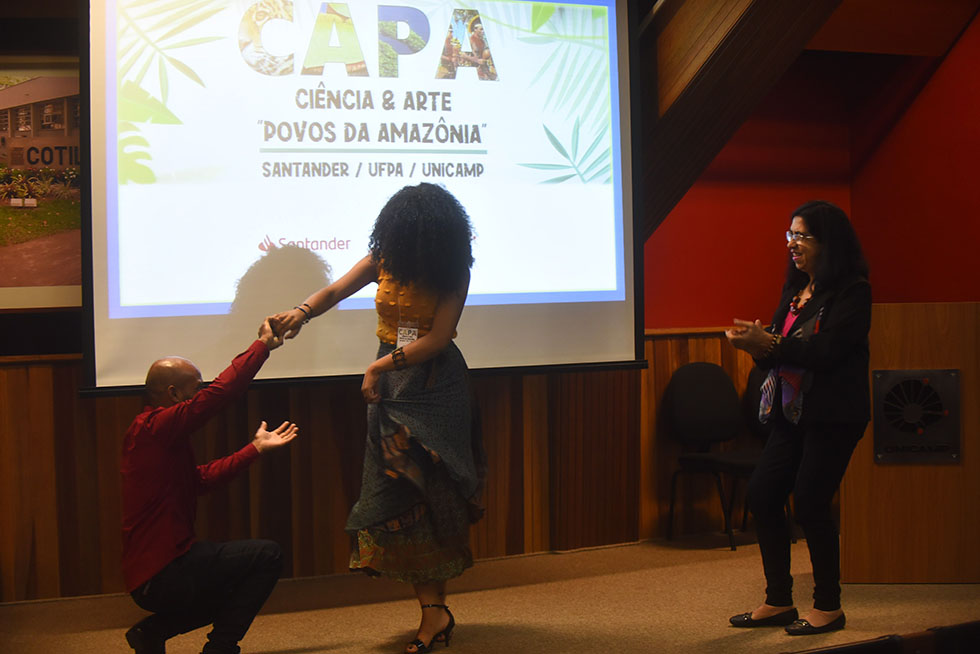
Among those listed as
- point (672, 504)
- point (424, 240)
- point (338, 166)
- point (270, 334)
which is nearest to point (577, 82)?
point (338, 166)

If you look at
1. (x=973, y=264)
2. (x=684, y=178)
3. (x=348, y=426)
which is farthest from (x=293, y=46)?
(x=973, y=264)

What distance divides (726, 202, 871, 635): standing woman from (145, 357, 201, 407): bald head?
5.26ft

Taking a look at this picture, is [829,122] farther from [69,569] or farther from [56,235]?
[69,569]

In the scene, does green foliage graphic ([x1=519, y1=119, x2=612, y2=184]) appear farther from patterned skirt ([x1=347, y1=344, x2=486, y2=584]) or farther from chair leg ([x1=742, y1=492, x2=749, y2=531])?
chair leg ([x1=742, y1=492, x2=749, y2=531])

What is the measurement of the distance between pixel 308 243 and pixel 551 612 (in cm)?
162

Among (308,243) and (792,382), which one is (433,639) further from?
(308,243)

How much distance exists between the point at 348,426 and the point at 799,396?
1864mm

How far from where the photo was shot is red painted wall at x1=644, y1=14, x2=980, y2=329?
4.75 meters

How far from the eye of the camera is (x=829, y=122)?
5.22 m

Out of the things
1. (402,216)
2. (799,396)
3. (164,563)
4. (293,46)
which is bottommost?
(164,563)

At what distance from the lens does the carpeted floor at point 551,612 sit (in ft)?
9.93

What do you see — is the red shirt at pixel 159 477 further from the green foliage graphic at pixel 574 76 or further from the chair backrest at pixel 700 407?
the chair backrest at pixel 700 407

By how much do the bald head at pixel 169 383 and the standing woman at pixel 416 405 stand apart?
1.13 ft

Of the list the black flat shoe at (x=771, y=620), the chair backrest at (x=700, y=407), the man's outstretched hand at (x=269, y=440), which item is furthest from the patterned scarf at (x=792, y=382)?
the man's outstretched hand at (x=269, y=440)
